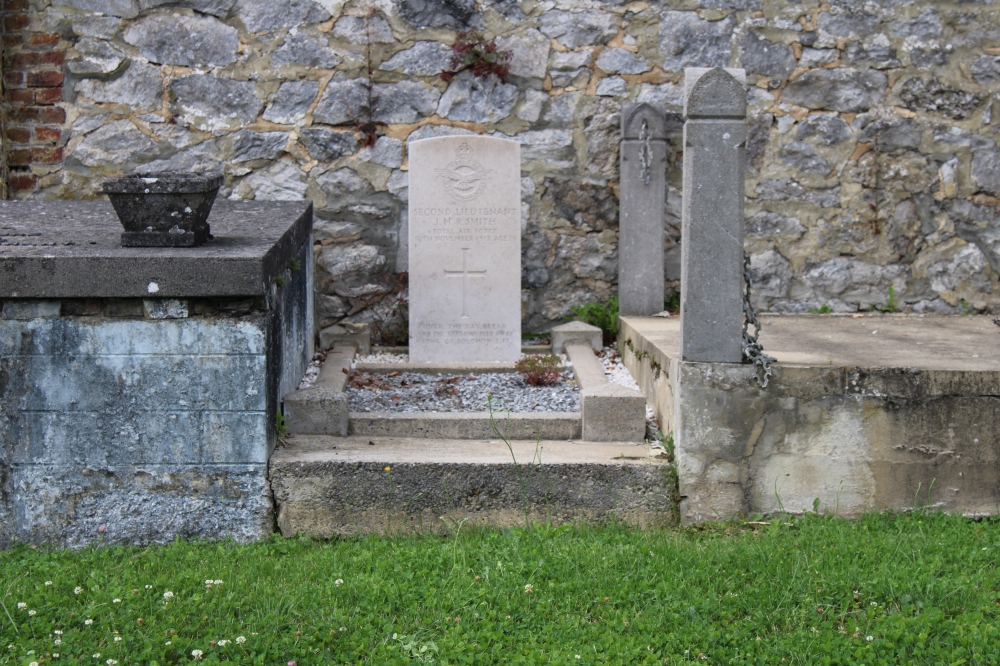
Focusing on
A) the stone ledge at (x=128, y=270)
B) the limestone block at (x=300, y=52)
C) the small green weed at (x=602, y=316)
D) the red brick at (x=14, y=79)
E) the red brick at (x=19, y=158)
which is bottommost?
the small green weed at (x=602, y=316)

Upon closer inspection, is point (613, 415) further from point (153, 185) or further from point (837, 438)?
point (153, 185)

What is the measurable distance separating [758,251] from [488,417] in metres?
3.01

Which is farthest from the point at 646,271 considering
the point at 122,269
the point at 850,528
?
the point at 122,269

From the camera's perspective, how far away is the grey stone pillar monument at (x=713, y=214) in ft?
12.1

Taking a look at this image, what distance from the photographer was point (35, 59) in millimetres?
6270

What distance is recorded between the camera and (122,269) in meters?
3.66

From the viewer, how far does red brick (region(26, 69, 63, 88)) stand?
6277 mm

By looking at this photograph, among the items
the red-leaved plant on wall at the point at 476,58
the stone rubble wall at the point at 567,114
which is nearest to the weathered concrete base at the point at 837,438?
the stone rubble wall at the point at 567,114

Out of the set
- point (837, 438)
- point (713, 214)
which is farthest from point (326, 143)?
point (837, 438)

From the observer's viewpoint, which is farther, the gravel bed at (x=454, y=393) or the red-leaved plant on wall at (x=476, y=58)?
the red-leaved plant on wall at (x=476, y=58)

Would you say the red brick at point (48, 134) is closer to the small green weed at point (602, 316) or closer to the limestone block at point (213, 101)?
the limestone block at point (213, 101)

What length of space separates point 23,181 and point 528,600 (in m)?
5.03

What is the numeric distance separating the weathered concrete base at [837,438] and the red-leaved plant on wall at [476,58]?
324 cm

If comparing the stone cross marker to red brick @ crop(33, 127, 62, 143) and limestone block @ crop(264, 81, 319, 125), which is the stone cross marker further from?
red brick @ crop(33, 127, 62, 143)
